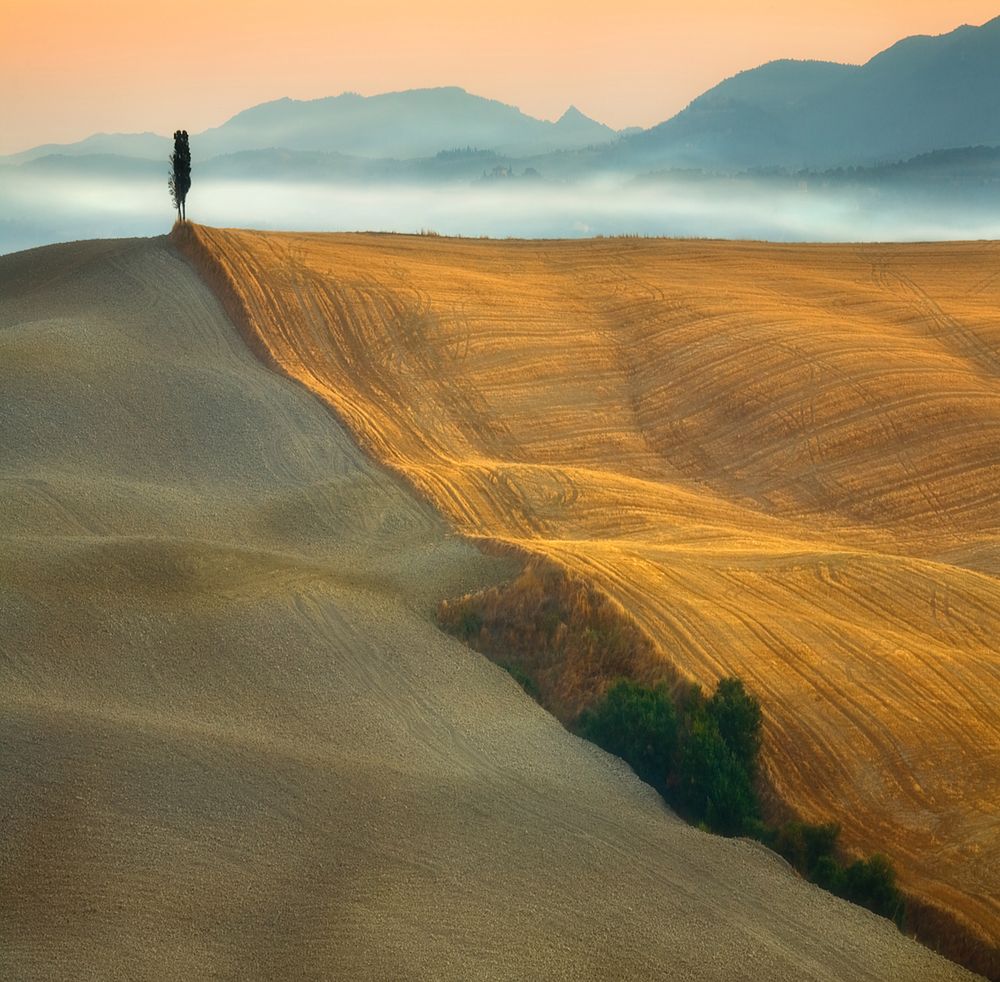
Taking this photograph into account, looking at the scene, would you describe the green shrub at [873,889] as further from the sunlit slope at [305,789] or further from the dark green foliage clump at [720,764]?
the dark green foliage clump at [720,764]

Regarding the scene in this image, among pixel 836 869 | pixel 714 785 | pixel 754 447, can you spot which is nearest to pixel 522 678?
pixel 714 785

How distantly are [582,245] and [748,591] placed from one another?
29775 millimetres

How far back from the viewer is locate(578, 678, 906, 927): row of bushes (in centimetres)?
1611

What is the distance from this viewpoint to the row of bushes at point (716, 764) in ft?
52.9

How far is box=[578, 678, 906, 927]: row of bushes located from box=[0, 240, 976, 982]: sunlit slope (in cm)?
64

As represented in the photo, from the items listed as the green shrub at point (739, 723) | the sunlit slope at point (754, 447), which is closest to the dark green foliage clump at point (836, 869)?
the sunlit slope at point (754, 447)

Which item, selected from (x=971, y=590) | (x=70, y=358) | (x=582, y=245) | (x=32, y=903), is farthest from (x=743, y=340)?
(x=32, y=903)

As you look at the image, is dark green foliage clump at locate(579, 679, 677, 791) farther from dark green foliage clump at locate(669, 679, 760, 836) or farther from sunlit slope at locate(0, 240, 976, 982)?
sunlit slope at locate(0, 240, 976, 982)

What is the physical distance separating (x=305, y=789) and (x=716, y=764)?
5.68 metres

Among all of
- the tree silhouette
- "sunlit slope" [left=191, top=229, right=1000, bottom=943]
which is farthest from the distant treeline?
the tree silhouette

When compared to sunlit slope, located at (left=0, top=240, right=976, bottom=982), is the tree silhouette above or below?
above

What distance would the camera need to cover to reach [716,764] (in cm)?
1759

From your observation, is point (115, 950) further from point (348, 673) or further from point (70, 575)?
point (70, 575)

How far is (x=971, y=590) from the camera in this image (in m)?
25.2
